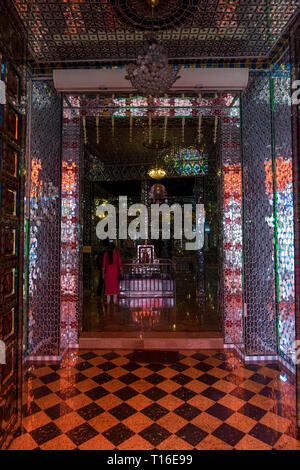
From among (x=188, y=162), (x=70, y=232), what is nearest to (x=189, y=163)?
(x=188, y=162)

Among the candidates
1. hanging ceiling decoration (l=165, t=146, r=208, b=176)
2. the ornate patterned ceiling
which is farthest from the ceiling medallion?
hanging ceiling decoration (l=165, t=146, r=208, b=176)

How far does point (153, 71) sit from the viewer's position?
→ 7.84 ft

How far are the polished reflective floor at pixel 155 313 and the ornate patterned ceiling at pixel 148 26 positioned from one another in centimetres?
411

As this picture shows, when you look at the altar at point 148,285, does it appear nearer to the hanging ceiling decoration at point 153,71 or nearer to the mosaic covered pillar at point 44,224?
the mosaic covered pillar at point 44,224

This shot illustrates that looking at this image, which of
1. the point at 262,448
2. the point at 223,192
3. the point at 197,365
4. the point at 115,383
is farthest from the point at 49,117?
the point at 262,448

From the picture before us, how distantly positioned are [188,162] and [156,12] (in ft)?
22.8

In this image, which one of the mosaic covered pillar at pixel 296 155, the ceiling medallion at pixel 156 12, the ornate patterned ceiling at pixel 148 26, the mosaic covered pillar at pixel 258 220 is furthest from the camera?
the mosaic covered pillar at pixel 258 220

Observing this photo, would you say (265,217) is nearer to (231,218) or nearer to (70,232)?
(231,218)

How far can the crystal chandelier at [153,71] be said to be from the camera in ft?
7.76

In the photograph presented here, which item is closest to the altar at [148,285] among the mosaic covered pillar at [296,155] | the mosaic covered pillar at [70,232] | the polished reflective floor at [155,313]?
the polished reflective floor at [155,313]

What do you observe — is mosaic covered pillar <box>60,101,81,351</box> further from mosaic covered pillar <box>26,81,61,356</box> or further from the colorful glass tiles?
the colorful glass tiles

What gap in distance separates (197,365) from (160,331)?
105cm
